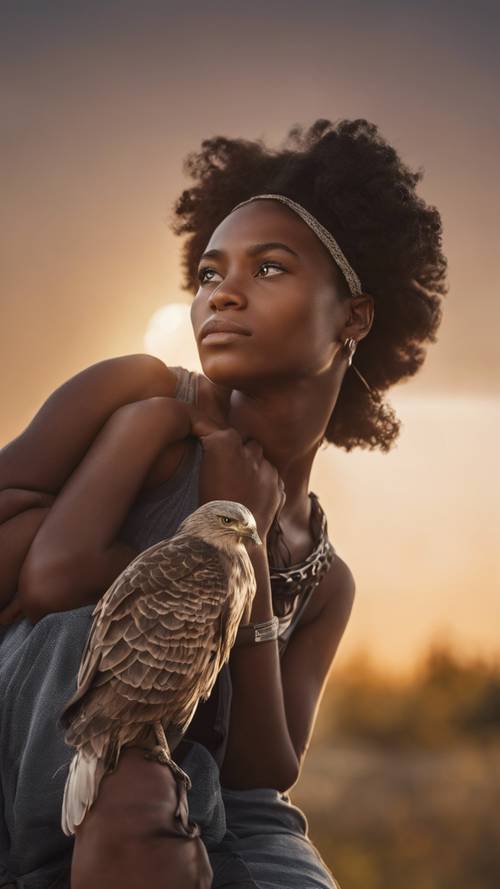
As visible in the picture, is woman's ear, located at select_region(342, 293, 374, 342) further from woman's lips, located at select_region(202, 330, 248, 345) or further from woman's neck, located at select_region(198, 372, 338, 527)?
woman's lips, located at select_region(202, 330, 248, 345)

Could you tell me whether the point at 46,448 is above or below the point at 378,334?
below

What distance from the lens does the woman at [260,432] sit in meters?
1.42

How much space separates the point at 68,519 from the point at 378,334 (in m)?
0.87

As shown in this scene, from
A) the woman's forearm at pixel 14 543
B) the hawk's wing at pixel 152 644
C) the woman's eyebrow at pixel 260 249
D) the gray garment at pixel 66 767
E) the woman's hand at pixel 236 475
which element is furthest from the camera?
the woman's eyebrow at pixel 260 249

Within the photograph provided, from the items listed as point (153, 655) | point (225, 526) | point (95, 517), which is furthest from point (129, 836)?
point (95, 517)

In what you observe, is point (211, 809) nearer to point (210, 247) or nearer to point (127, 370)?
point (127, 370)

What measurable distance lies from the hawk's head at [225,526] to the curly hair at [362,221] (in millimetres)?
838

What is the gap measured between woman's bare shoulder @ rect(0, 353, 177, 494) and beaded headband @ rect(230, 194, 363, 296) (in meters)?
0.37

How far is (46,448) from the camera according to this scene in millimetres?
1521

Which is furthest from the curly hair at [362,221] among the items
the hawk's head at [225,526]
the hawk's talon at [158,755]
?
the hawk's talon at [158,755]

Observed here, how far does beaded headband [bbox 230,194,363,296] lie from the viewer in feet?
5.82

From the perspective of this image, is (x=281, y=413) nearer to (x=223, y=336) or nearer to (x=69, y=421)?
(x=223, y=336)

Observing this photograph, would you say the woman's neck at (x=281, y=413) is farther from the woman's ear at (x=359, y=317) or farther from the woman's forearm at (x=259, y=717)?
the woman's forearm at (x=259, y=717)

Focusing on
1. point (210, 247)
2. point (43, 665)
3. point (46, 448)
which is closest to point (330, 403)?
point (210, 247)
